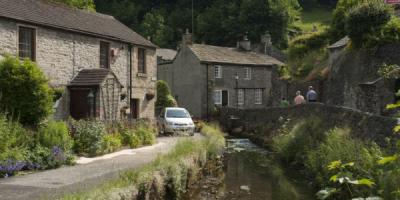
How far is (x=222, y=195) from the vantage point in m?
14.2

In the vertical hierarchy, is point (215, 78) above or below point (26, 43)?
below

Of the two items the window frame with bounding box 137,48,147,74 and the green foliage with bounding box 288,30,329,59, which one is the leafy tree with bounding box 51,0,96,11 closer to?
the window frame with bounding box 137,48,147,74

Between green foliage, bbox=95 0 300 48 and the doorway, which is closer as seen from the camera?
the doorway

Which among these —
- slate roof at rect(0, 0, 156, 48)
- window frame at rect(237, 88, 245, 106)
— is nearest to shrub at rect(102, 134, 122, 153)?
slate roof at rect(0, 0, 156, 48)

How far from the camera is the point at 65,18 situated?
76.2 ft

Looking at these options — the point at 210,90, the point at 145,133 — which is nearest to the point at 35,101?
the point at 145,133

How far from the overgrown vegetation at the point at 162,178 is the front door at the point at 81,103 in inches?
266

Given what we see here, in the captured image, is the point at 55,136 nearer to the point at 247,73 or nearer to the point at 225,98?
the point at 225,98

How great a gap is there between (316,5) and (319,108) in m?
66.8

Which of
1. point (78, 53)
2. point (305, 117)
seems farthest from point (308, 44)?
point (78, 53)

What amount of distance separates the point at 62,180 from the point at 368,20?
66.6ft

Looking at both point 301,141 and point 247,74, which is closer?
point 301,141

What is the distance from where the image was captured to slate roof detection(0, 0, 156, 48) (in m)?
19.8

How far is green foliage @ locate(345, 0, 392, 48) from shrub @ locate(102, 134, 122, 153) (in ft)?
49.6
